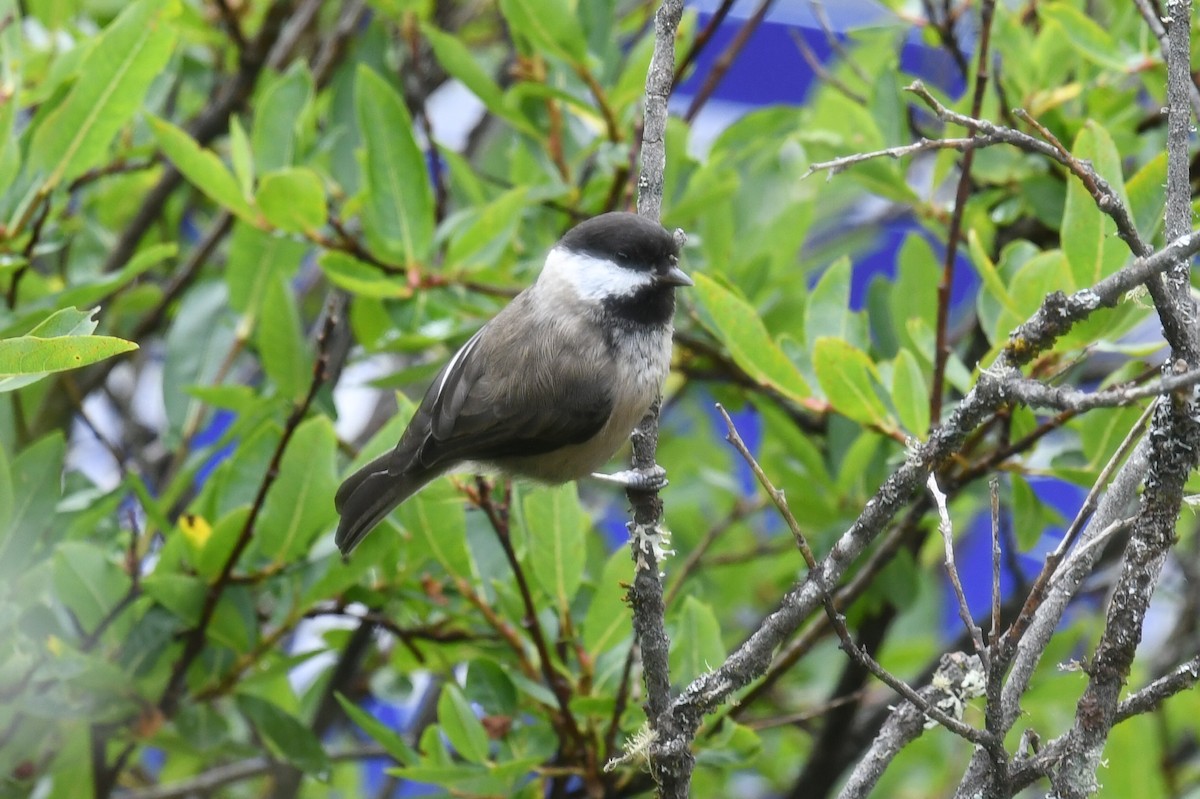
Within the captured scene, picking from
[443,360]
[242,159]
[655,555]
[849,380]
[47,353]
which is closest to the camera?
[47,353]

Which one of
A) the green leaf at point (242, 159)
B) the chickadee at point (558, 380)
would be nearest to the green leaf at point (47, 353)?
the chickadee at point (558, 380)

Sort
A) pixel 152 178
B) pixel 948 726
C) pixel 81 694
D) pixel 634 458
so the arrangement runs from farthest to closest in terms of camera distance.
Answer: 1. pixel 152 178
2. pixel 81 694
3. pixel 634 458
4. pixel 948 726

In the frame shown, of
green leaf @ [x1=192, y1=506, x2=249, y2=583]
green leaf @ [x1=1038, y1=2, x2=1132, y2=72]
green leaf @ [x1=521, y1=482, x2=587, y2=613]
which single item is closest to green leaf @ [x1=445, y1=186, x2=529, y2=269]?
green leaf @ [x1=521, y1=482, x2=587, y2=613]

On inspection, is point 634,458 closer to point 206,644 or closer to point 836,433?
point 836,433

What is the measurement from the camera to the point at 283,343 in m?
2.89

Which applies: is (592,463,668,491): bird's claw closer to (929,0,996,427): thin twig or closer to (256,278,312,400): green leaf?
(929,0,996,427): thin twig

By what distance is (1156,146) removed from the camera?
9.92 ft

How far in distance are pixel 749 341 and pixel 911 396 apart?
1.06 ft

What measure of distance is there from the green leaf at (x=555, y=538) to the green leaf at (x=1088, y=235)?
1.03 m

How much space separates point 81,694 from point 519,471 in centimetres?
101

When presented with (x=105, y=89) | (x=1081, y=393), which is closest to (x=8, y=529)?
(x=105, y=89)

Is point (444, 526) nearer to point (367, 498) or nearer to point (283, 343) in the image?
point (367, 498)

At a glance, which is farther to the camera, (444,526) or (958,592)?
(444,526)

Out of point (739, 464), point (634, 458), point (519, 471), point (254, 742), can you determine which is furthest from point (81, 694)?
point (739, 464)
